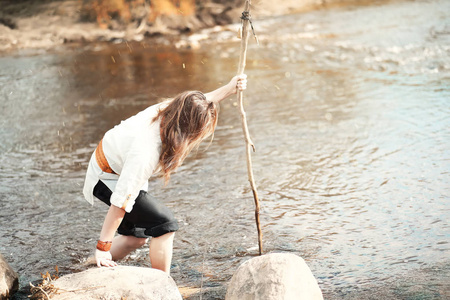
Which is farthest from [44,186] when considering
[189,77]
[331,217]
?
[189,77]

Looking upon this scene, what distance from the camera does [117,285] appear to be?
335 cm

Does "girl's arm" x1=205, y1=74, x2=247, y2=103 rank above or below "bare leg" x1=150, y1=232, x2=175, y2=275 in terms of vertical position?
above

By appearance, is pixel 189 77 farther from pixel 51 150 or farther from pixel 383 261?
pixel 383 261

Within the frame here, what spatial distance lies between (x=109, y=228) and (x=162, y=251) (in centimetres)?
41

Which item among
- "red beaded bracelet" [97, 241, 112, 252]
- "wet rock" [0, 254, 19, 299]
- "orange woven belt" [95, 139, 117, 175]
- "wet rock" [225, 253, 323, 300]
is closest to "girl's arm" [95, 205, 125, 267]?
"red beaded bracelet" [97, 241, 112, 252]

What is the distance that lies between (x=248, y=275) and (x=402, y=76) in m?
6.71

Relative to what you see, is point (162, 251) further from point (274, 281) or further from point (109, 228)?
point (274, 281)

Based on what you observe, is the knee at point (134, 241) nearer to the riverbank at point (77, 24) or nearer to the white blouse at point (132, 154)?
the white blouse at point (132, 154)

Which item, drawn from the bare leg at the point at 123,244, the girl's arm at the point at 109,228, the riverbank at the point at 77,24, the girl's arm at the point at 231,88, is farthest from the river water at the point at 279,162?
the riverbank at the point at 77,24

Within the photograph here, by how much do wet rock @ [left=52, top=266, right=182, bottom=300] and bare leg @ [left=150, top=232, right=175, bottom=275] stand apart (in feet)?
0.68

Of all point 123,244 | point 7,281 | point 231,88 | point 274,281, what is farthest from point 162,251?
point 231,88

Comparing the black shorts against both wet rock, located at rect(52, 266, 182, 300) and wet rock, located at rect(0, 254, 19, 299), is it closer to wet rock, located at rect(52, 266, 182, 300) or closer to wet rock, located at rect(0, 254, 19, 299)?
wet rock, located at rect(52, 266, 182, 300)

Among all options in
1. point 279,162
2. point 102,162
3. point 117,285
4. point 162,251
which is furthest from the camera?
point 279,162

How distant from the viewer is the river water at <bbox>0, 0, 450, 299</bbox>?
4.18 meters
